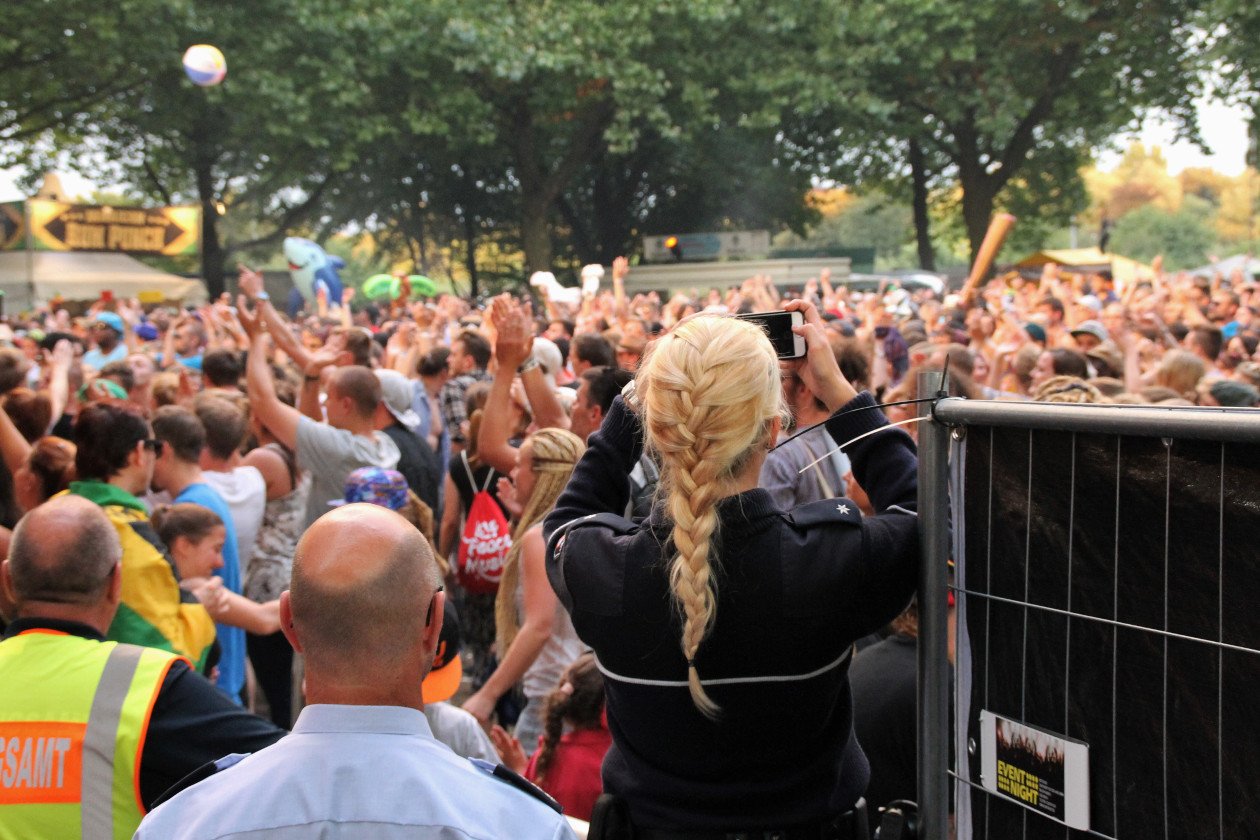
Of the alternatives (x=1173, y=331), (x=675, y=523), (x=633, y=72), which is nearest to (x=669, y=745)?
(x=675, y=523)

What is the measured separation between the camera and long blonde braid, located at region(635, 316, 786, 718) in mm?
2012

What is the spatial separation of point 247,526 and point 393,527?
12.9ft

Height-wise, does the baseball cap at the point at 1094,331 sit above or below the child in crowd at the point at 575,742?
above

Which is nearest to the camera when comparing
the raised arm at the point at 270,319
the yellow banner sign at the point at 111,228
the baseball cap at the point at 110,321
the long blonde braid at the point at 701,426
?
the long blonde braid at the point at 701,426

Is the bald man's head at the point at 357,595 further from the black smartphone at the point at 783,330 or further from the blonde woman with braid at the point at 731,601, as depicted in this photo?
the black smartphone at the point at 783,330

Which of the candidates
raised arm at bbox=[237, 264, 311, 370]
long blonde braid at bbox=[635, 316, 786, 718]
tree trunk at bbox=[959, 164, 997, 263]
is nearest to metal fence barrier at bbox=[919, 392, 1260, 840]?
long blonde braid at bbox=[635, 316, 786, 718]

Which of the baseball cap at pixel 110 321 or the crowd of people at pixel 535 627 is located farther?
the baseball cap at pixel 110 321

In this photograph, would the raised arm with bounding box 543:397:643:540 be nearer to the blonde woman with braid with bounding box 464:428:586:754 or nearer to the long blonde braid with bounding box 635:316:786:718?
the long blonde braid with bounding box 635:316:786:718

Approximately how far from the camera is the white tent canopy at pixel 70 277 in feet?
92.4

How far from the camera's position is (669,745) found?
7.02ft

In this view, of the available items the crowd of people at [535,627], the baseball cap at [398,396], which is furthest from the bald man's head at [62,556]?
the baseball cap at [398,396]

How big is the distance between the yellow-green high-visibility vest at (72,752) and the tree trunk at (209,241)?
111 feet

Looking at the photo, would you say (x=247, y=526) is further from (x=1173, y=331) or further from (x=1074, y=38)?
(x=1074, y=38)

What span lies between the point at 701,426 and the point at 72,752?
4.88 ft
